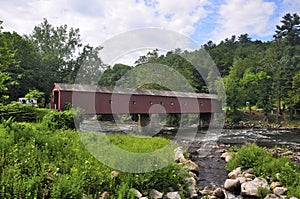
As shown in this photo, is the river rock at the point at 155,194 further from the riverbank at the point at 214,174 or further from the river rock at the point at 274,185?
the river rock at the point at 274,185

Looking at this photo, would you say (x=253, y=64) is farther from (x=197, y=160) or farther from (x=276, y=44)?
(x=197, y=160)

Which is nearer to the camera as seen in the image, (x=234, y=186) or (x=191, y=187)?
(x=191, y=187)

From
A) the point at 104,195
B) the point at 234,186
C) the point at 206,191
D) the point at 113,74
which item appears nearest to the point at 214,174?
the point at 234,186

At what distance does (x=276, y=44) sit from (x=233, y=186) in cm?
4016

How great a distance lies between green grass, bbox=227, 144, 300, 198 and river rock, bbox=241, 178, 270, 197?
46 cm

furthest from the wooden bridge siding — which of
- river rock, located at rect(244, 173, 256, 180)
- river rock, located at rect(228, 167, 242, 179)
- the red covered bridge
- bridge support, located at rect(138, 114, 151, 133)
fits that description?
river rock, located at rect(244, 173, 256, 180)

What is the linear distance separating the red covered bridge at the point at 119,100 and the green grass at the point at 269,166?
490 inches

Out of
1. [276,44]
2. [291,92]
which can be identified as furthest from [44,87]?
[276,44]

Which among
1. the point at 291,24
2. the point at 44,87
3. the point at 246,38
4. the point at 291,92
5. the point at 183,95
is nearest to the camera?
the point at 183,95

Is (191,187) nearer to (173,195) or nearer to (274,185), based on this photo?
(173,195)

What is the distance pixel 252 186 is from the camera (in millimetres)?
6824

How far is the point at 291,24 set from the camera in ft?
151

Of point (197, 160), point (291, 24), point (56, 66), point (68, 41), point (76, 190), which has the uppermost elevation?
point (291, 24)

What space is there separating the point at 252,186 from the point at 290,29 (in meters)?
47.4
